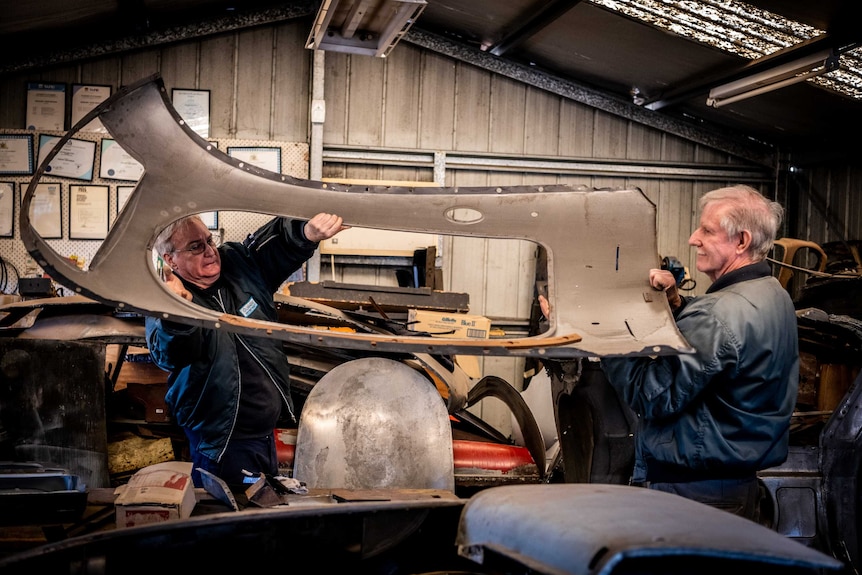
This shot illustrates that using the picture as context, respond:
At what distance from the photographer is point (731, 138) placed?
6.62 metres

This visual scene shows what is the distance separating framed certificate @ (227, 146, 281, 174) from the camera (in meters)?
5.82

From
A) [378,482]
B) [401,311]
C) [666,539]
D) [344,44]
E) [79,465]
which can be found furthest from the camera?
[401,311]

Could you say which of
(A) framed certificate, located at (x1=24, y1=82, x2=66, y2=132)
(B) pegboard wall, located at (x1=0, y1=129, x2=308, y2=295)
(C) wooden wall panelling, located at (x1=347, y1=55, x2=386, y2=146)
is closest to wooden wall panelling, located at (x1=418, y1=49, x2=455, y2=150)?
(C) wooden wall panelling, located at (x1=347, y1=55, x2=386, y2=146)

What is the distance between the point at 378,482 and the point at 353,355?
5.39 feet

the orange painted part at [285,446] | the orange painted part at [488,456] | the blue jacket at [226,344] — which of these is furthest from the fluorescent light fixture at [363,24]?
the orange painted part at [488,456]

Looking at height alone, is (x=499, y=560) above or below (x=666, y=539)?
below

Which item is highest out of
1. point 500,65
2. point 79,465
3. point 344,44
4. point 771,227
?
point 500,65

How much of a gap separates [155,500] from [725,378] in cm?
143

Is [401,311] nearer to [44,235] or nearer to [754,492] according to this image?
[44,235]

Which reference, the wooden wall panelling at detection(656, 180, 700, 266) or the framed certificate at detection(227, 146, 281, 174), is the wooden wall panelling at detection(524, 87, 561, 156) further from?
the framed certificate at detection(227, 146, 281, 174)

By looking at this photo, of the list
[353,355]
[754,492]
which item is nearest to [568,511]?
[754,492]

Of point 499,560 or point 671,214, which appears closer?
point 499,560

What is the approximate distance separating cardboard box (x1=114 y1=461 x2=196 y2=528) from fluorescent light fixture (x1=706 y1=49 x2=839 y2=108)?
13.6 ft

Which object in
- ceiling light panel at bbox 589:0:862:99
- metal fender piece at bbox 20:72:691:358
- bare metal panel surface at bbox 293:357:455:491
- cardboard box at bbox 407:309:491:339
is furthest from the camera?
cardboard box at bbox 407:309:491:339
